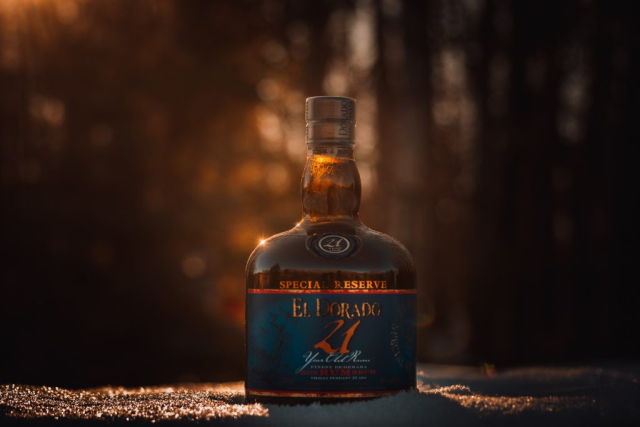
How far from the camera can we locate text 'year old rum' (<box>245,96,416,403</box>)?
2496 millimetres

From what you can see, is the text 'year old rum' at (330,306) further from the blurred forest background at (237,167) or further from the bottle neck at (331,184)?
the blurred forest background at (237,167)

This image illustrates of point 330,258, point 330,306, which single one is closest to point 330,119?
point 330,258

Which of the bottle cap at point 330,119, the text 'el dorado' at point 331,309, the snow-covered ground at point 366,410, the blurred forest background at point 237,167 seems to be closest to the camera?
the snow-covered ground at point 366,410

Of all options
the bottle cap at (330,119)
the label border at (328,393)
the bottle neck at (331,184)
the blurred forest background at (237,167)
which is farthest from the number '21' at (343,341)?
the blurred forest background at (237,167)

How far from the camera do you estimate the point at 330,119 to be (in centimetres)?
266

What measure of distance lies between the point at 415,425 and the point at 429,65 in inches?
259

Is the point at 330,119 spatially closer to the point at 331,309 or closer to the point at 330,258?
the point at 330,258

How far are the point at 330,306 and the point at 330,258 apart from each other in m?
0.15

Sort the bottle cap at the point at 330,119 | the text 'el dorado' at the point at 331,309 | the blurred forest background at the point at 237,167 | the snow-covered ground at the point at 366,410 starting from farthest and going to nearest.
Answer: the blurred forest background at the point at 237,167, the bottle cap at the point at 330,119, the text 'el dorado' at the point at 331,309, the snow-covered ground at the point at 366,410

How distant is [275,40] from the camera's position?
8773mm

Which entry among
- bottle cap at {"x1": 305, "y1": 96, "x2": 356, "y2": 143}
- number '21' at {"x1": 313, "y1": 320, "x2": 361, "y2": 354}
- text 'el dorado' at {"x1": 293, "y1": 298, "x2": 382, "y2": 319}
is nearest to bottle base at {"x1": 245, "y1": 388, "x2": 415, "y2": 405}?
number '21' at {"x1": 313, "y1": 320, "x2": 361, "y2": 354}

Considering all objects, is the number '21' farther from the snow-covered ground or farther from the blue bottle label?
the snow-covered ground

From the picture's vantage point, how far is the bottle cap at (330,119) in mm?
2656

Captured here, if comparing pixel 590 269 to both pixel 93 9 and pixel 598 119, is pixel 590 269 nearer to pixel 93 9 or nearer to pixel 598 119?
pixel 598 119
